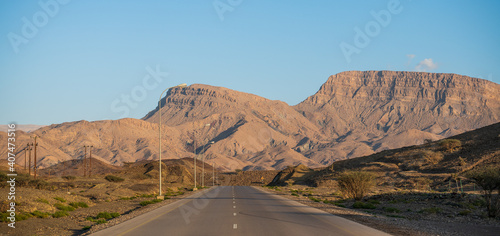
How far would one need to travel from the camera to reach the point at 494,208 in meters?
24.4

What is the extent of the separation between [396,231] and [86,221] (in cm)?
1479

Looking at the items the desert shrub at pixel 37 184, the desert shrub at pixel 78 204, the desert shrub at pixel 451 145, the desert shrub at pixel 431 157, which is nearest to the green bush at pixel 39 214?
the desert shrub at pixel 78 204

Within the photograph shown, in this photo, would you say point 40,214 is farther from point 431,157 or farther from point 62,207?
point 431,157

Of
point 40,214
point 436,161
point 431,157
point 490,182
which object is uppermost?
point 431,157

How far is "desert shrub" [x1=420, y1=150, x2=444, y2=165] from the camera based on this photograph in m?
71.6

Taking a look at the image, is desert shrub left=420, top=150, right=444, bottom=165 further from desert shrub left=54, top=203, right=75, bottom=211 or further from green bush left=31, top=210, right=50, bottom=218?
green bush left=31, top=210, right=50, bottom=218

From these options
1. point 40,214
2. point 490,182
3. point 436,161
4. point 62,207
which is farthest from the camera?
point 436,161

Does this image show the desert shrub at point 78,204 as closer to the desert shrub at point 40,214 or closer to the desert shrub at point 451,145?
the desert shrub at point 40,214

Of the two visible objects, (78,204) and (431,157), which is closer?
(78,204)

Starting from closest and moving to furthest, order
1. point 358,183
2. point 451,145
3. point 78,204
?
point 78,204 → point 358,183 → point 451,145

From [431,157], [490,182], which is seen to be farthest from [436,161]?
[490,182]

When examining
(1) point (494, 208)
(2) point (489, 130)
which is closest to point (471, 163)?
(2) point (489, 130)

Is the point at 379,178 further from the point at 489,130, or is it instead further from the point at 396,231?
the point at 396,231

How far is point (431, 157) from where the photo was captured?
73.2m
